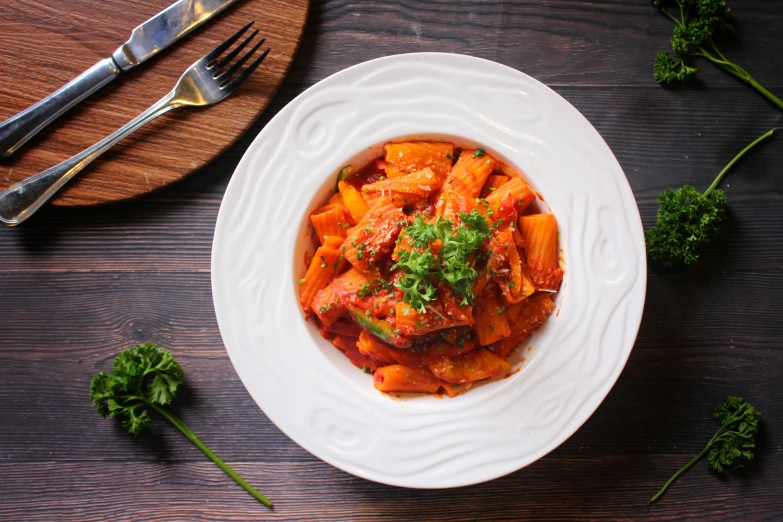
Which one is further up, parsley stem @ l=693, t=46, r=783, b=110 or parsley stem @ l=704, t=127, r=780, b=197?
parsley stem @ l=693, t=46, r=783, b=110

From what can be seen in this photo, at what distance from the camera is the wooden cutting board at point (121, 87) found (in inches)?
102

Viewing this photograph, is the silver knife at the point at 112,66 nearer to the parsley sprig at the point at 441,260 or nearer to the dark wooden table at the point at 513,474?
the dark wooden table at the point at 513,474

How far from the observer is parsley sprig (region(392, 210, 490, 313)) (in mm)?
1867

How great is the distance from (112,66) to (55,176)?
1.77ft

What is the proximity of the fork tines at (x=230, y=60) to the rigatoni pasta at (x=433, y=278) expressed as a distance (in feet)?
2.32

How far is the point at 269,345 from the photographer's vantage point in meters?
2.17

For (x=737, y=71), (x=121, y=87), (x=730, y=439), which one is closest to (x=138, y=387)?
(x=121, y=87)

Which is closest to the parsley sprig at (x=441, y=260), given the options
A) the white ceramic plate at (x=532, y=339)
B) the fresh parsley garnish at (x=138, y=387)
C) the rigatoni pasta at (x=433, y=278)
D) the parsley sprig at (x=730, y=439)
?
the rigatoni pasta at (x=433, y=278)

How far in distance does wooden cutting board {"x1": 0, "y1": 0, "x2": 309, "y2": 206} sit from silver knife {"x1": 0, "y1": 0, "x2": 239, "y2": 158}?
0.13 feet

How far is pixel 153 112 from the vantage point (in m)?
2.54

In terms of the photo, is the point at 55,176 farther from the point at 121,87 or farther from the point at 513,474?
the point at 513,474

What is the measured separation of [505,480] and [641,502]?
631 mm

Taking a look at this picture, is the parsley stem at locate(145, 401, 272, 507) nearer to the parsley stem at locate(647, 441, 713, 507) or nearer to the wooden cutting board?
the wooden cutting board

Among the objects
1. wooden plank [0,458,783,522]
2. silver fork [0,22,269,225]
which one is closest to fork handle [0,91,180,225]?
silver fork [0,22,269,225]
